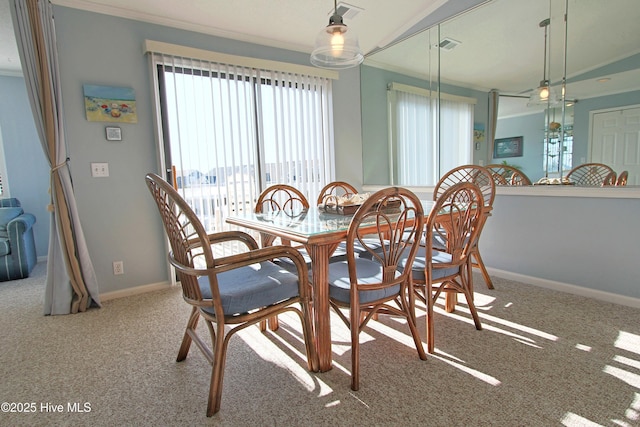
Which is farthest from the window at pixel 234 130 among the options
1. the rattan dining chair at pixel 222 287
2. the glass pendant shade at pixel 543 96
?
the glass pendant shade at pixel 543 96

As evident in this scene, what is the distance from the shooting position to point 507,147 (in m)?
3.04

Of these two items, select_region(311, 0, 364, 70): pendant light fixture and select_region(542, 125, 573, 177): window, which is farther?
select_region(542, 125, 573, 177): window

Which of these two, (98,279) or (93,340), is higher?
(98,279)

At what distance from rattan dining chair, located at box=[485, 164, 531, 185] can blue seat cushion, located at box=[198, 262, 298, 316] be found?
7.62ft

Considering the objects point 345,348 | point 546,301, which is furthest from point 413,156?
point 345,348

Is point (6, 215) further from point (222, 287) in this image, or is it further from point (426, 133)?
point (426, 133)

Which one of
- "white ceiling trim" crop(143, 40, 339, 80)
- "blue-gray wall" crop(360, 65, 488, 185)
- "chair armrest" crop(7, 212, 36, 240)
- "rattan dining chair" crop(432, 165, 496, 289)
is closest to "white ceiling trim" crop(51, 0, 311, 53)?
"white ceiling trim" crop(143, 40, 339, 80)

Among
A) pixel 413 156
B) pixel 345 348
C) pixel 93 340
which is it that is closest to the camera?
pixel 345 348

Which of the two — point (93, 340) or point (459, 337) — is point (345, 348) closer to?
point (459, 337)

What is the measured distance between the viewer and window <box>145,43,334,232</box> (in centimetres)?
299

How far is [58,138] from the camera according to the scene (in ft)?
8.18

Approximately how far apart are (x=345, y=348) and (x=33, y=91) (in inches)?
110

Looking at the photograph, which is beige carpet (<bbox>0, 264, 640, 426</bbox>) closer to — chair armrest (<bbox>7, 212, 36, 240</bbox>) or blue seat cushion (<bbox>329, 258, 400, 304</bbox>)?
blue seat cushion (<bbox>329, 258, 400, 304</bbox>)

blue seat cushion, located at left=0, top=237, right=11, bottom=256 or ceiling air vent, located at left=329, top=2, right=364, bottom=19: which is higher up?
ceiling air vent, located at left=329, top=2, right=364, bottom=19
